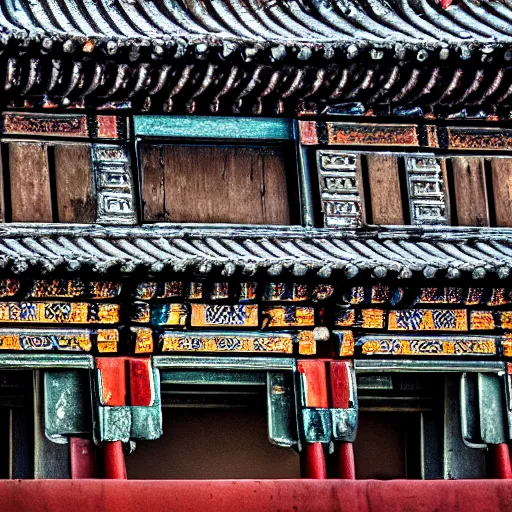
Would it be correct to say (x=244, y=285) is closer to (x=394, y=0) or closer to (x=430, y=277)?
(x=430, y=277)

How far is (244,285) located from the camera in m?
20.8

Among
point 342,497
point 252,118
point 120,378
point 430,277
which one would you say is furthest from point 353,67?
point 342,497

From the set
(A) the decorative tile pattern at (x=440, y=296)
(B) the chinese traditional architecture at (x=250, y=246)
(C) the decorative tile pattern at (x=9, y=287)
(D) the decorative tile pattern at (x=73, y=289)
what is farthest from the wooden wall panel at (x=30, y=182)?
(A) the decorative tile pattern at (x=440, y=296)

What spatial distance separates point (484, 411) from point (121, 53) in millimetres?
5175

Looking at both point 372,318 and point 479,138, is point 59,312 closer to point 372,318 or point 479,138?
point 372,318

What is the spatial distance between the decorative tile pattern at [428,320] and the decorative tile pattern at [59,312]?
2910mm

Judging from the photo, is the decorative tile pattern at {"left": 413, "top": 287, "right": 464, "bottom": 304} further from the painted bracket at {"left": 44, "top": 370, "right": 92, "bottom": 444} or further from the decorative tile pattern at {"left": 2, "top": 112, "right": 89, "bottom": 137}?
the decorative tile pattern at {"left": 2, "top": 112, "right": 89, "bottom": 137}

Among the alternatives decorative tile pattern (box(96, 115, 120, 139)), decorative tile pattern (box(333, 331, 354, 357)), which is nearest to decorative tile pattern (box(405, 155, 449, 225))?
decorative tile pattern (box(333, 331, 354, 357))

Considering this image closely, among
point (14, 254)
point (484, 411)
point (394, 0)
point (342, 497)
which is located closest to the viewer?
point (342, 497)

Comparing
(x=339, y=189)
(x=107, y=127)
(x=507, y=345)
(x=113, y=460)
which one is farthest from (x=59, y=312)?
(x=507, y=345)

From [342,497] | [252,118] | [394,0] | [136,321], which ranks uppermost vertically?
[394,0]

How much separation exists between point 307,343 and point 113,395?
2.09 metres

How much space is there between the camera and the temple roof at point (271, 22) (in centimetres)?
2170

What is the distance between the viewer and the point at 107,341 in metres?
20.8
